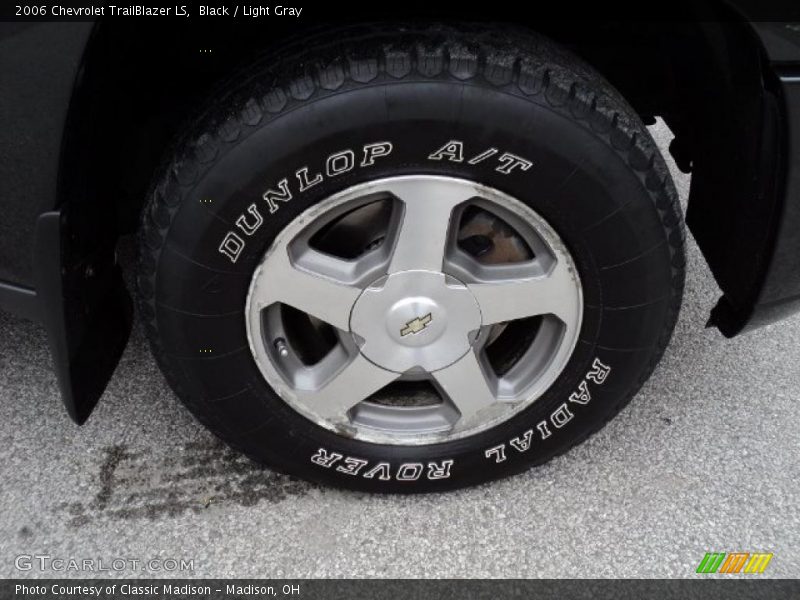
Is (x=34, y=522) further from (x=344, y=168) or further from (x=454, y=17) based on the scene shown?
(x=454, y=17)

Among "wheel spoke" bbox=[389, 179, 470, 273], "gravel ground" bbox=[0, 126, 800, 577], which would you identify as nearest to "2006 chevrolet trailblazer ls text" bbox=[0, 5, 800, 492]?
"wheel spoke" bbox=[389, 179, 470, 273]

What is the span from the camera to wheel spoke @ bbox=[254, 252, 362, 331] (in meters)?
1.63

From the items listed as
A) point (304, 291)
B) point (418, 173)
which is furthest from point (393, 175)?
point (304, 291)

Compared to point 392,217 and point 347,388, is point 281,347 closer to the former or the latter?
point 347,388

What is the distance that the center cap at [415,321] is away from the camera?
167cm

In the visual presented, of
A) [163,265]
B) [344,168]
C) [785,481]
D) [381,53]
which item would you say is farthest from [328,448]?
[785,481]

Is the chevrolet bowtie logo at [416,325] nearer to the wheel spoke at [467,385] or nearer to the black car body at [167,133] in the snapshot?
the wheel spoke at [467,385]

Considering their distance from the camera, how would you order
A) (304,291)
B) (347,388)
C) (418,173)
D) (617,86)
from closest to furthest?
(418,173), (304,291), (347,388), (617,86)

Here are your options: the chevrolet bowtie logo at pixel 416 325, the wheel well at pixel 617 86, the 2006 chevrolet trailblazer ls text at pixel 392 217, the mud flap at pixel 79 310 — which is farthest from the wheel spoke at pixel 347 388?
the wheel well at pixel 617 86

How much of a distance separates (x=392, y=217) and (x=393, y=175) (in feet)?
0.37

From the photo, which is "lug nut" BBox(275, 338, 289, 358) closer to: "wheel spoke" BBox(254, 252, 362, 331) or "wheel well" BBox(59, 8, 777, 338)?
"wheel spoke" BBox(254, 252, 362, 331)

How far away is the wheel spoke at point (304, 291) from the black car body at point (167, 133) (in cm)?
40

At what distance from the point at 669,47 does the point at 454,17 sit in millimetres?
641

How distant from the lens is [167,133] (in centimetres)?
201
